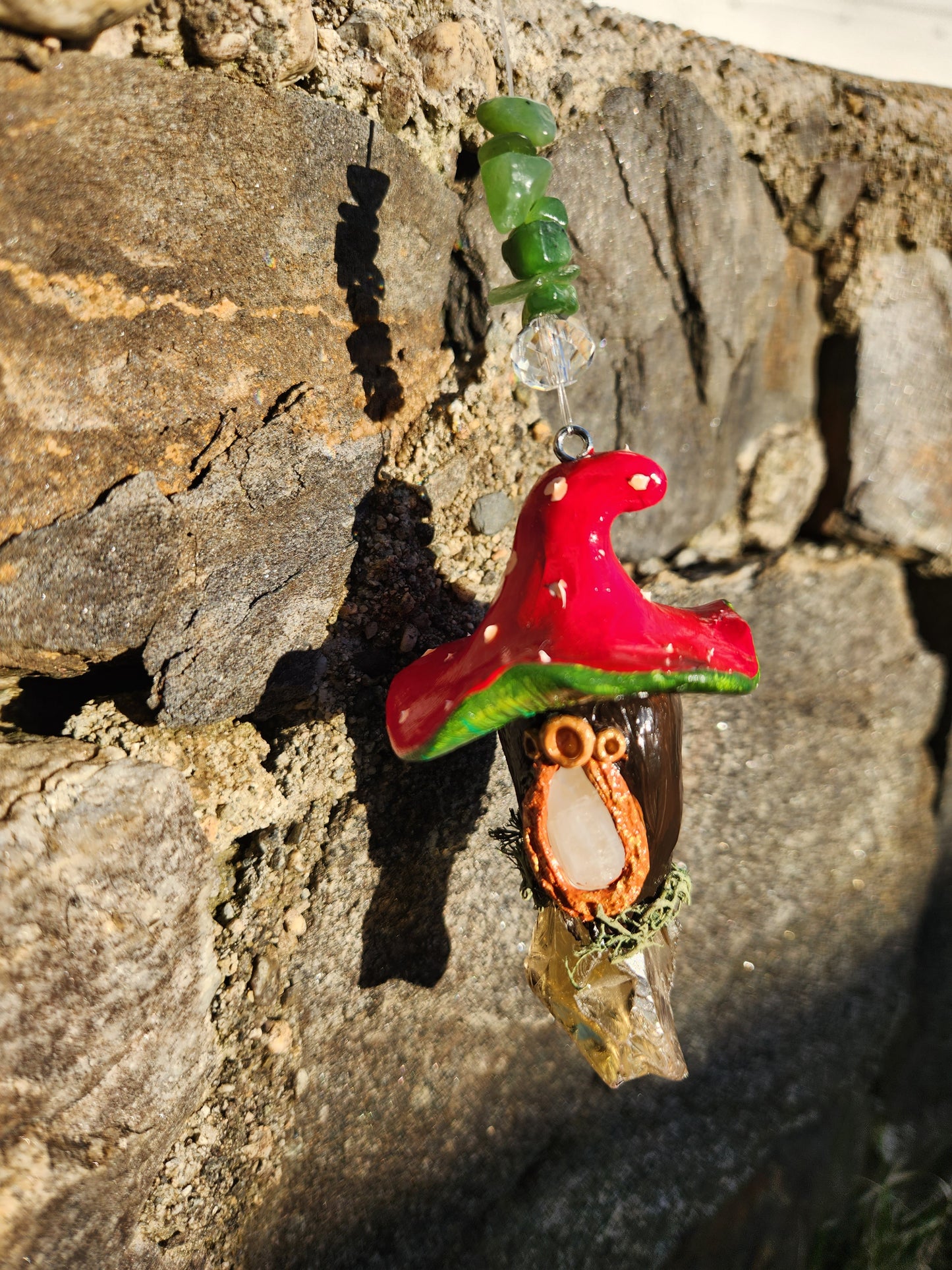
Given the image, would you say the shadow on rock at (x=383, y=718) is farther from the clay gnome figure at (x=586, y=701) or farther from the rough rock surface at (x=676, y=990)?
the clay gnome figure at (x=586, y=701)

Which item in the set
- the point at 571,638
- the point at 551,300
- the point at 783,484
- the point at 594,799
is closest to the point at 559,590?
the point at 571,638

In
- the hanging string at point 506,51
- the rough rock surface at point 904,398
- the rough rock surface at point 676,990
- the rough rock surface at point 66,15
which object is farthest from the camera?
the rough rock surface at point 904,398

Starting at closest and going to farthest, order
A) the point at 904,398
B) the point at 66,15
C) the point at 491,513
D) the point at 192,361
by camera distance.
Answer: the point at 66,15 < the point at 192,361 < the point at 491,513 < the point at 904,398

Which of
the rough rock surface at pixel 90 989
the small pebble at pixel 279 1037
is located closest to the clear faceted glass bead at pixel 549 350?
the rough rock surface at pixel 90 989

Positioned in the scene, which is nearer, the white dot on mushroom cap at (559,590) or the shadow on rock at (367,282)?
the white dot on mushroom cap at (559,590)

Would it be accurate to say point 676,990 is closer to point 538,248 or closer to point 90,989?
point 90,989

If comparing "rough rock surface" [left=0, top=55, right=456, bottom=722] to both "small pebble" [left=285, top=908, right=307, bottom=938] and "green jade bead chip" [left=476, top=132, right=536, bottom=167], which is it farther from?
"small pebble" [left=285, top=908, right=307, bottom=938]

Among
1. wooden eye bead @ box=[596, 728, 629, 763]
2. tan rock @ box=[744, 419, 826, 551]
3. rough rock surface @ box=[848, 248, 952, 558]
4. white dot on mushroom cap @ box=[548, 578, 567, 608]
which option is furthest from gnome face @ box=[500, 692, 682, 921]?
rough rock surface @ box=[848, 248, 952, 558]
